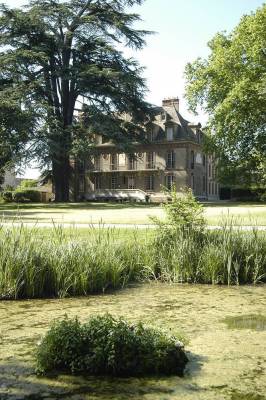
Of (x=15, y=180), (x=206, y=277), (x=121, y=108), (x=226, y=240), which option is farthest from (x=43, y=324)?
(x=15, y=180)

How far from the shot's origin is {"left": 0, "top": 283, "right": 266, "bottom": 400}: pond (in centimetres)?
374

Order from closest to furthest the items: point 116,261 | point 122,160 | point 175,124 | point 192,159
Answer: point 116,261
point 175,124
point 192,159
point 122,160

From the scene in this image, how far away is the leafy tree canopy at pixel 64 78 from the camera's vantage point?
3675 centimetres

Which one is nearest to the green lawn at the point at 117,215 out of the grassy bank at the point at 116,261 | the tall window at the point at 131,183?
the grassy bank at the point at 116,261

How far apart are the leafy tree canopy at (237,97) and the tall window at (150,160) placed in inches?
611

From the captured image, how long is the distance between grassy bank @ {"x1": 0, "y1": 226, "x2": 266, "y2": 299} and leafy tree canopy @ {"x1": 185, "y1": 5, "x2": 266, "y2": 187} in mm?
27664

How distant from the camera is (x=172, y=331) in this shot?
5.33 m

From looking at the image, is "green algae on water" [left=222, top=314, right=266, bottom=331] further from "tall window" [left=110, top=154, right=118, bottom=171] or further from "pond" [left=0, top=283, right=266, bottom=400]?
"tall window" [left=110, top=154, right=118, bottom=171]

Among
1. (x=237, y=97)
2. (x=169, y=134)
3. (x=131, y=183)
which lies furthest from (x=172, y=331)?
(x=131, y=183)

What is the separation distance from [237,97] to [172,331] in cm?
3404

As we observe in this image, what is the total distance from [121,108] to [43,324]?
35860 millimetres

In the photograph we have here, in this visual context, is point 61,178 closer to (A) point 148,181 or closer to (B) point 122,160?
(A) point 148,181

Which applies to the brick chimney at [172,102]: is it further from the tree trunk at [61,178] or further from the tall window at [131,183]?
the tree trunk at [61,178]

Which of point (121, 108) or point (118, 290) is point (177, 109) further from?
point (118, 290)
